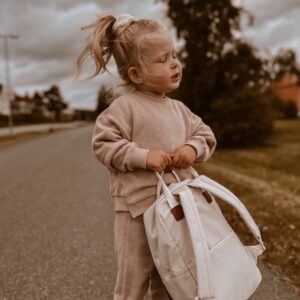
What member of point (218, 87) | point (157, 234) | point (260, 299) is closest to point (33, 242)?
point (260, 299)

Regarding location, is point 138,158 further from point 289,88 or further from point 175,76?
point 289,88

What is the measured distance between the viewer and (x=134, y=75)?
217cm

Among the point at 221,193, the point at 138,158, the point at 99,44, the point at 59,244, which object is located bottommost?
the point at 59,244

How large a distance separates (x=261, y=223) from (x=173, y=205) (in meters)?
3.04

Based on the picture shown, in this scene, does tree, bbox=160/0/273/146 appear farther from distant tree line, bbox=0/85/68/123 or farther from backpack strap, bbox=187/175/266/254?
distant tree line, bbox=0/85/68/123

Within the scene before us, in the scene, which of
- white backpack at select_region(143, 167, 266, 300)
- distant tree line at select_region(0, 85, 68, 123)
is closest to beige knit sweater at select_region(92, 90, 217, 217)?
white backpack at select_region(143, 167, 266, 300)

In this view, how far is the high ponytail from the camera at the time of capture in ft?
7.13

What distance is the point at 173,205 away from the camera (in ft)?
6.26

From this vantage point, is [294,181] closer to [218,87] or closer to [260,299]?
[260,299]

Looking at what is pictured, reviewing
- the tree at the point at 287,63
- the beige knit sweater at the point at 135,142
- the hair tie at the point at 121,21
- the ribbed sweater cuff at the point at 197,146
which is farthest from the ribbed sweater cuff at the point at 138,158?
the tree at the point at 287,63

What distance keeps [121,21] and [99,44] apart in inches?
6.6

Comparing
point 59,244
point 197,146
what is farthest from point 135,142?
point 59,244

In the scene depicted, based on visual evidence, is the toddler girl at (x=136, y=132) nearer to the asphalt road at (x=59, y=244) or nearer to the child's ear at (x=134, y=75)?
the child's ear at (x=134, y=75)

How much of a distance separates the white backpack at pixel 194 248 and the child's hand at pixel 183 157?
10 cm
